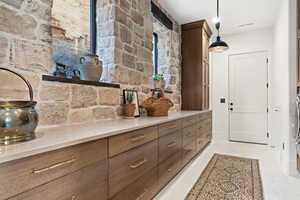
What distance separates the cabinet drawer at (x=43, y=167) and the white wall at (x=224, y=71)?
4228 mm

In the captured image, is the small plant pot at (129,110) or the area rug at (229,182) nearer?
the area rug at (229,182)

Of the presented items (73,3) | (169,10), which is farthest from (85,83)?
(169,10)

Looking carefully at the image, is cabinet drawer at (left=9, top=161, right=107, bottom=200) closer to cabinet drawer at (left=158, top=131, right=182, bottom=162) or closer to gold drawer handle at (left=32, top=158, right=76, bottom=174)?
gold drawer handle at (left=32, top=158, right=76, bottom=174)

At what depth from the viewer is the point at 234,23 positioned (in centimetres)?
386

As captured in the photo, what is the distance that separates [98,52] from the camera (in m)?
2.12

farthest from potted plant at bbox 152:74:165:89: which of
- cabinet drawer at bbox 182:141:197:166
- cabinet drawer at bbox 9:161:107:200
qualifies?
cabinet drawer at bbox 9:161:107:200

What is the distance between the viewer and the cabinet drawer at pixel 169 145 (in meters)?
1.84

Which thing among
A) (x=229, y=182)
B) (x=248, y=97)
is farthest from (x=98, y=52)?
(x=248, y=97)

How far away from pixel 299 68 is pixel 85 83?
2767 millimetres

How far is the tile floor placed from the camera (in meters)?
1.92

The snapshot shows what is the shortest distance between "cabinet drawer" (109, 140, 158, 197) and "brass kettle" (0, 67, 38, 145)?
529 millimetres

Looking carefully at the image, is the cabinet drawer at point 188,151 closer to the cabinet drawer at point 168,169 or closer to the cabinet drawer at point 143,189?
the cabinet drawer at point 168,169

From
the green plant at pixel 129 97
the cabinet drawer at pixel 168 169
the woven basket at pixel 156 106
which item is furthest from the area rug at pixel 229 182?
the green plant at pixel 129 97

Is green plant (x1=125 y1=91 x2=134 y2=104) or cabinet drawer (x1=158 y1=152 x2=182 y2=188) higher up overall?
green plant (x1=125 y1=91 x2=134 y2=104)
